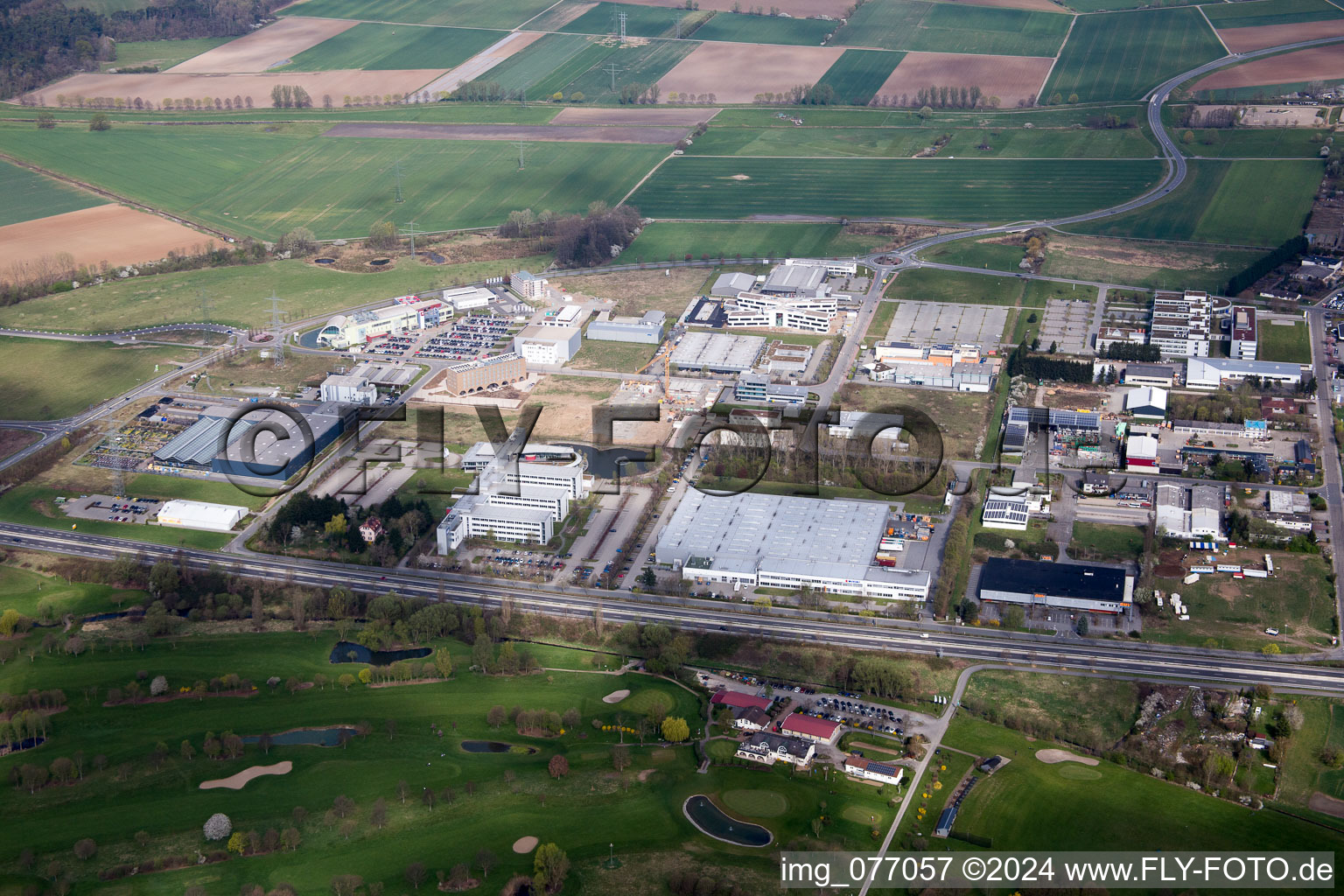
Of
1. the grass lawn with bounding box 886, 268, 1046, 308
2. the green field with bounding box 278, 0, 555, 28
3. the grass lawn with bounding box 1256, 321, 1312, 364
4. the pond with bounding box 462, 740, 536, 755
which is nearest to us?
the pond with bounding box 462, 740, 536, 755

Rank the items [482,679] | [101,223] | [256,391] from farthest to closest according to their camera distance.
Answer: [101,223], [256,391], [482,679]

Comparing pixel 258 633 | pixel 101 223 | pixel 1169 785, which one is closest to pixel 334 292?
pixel 101 223

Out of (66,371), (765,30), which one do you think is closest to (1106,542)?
(66,371)

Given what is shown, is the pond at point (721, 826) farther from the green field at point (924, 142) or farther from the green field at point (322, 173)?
the green field at point (924, 142)

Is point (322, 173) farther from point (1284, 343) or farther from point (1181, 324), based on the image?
point (1284, 343)

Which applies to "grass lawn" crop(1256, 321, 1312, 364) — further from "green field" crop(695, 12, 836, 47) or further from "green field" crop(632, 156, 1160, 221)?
"green field" crop(695, 12, 836, 47)

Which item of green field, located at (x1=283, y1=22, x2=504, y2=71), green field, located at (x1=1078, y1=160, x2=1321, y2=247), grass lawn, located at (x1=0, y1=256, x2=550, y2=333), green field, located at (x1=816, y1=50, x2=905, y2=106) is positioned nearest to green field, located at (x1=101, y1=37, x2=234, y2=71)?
green field, located at (x1=283, y1=22, x2=504, y2=71)

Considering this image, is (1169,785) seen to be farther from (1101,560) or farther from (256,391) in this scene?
(256,391)
